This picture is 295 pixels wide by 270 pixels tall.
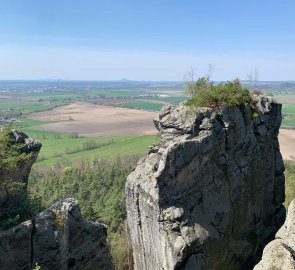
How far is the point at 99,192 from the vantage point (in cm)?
8094

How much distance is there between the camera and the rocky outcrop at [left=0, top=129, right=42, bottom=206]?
21056 mm

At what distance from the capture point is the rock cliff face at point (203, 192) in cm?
2112

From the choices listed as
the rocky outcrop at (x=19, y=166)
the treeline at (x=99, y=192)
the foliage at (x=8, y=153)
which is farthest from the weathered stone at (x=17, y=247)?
the treeline at (x=99, y=192)

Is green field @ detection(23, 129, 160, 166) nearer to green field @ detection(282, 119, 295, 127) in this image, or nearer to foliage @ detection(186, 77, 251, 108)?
green field @ detection(282, 119, 295, 127)

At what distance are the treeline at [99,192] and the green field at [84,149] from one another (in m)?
11.5

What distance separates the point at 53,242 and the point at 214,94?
1397 centimetres

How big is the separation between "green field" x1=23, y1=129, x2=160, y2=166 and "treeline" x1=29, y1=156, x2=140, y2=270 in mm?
11473

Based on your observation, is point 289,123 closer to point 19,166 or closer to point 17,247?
point 19,166

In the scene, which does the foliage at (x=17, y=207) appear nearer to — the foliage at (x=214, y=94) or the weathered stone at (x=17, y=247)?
the weathered stone at (x=17, y=247)

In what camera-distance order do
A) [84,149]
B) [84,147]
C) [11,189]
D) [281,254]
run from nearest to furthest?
[281,254]
[11,189]
[84,149]
[84,147]

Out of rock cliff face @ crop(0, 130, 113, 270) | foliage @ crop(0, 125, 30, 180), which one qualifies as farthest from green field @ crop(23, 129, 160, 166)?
rock cliff face @ crop(0, 130, 113, 270)

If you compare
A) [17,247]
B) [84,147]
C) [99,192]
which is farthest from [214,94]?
[84,147]

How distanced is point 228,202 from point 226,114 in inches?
228

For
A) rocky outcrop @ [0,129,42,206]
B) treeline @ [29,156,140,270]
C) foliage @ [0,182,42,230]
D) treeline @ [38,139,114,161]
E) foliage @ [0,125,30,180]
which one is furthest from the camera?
treeline @ [38,139,114,161]
